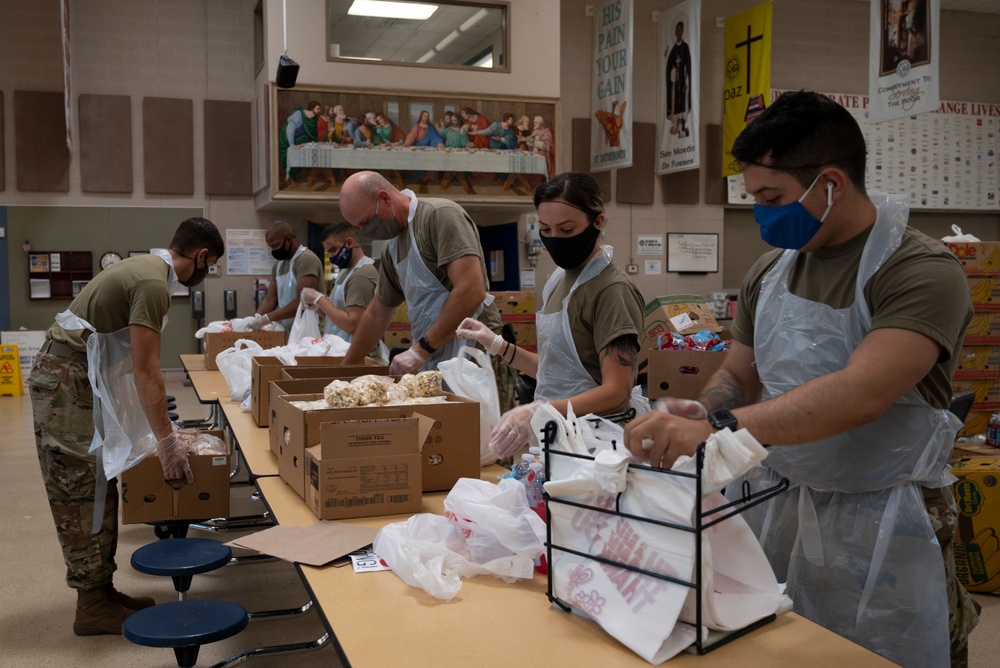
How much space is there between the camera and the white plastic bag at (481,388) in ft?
8.50

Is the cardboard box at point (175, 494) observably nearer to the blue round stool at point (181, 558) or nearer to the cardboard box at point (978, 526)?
the blue round stool at point (181, 558)

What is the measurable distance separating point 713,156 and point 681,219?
103cm

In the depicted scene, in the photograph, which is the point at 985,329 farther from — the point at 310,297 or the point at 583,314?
the point at 310,297

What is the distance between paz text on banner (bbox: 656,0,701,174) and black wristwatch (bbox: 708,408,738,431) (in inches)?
367

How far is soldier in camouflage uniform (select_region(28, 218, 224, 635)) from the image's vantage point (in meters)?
2.97

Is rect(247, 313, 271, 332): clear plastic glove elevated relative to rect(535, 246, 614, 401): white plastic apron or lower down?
lower down

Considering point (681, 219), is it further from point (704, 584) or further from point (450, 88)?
point (704, 584)

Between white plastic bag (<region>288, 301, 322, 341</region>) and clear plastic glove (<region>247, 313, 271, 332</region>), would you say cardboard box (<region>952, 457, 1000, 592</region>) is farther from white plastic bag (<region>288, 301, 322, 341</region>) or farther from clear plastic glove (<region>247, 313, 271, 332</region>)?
clear plastic glove (<region>247, 313, 271, 332</region>)

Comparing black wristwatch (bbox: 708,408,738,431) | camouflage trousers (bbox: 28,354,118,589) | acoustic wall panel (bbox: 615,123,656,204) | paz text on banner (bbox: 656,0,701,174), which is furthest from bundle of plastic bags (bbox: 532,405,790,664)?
acoustic wall panel (bbox: 615,123,656,204)

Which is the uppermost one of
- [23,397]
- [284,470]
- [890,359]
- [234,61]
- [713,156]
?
[234,61]

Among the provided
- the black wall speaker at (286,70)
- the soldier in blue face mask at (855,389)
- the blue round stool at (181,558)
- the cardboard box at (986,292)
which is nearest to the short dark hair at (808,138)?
the soldier in blue face mask at (855,389)

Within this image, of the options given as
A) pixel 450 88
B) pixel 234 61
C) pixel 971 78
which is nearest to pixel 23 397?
pixel 234 61

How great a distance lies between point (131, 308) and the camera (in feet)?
9.74

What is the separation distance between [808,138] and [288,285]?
554 centimetres
